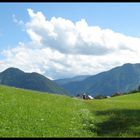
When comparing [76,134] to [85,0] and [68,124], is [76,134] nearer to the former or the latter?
[68,124]

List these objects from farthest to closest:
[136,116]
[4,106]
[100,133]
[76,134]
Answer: [136,116], [4,106], [100,133], [76,134]

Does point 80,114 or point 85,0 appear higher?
point 85,0

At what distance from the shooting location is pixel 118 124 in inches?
1629

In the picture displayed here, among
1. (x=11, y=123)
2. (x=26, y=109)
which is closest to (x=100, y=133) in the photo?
(x=11, y=123)

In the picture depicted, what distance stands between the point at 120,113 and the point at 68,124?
12.2 m

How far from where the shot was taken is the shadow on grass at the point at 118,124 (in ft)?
120

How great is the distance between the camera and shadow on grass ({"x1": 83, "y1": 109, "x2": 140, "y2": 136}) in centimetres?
3669

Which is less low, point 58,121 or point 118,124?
point 58,121

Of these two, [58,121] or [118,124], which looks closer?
[58,121]

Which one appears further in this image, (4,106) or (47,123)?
(4,106)

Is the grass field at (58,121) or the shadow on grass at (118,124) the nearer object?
the grass field at (58,121)

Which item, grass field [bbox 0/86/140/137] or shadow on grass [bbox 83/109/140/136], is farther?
shadow on grass [bbox 83/109/140/136]

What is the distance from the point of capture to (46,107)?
4900 centimetres

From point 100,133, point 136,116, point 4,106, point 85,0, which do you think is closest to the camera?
point 85,0
